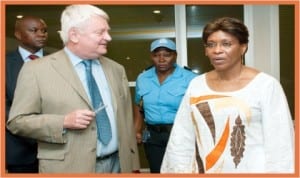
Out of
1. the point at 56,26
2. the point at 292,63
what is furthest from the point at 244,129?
the point at 56,26

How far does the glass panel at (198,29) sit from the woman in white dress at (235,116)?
66.2 inches

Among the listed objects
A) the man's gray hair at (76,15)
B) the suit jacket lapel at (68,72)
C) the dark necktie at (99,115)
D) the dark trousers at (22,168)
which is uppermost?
the man's gray hair at (76,15)

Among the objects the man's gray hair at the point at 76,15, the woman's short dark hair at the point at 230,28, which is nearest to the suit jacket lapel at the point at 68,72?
the man's gray hair at the point at 76,15

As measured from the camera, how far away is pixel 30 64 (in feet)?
5.94

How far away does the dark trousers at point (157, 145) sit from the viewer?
272 cm

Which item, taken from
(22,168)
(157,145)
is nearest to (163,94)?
(157,145)

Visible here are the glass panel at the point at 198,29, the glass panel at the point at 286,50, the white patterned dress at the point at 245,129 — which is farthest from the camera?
the glass panel at the point at 198,29

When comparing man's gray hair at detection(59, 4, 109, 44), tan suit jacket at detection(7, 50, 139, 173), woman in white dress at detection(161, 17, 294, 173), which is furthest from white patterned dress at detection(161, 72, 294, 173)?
man's gray hair at detection(59, 4, 109, 44)

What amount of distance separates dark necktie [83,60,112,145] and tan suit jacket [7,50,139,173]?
36 millimetres

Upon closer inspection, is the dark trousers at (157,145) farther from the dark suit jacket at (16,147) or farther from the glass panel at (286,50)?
the glass panel at (286,50)

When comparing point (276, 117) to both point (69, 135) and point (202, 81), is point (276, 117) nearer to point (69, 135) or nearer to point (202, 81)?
point (202, 81)

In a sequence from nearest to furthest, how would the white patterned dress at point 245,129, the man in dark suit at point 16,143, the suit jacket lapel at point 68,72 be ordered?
the white patterned dress at point 245,129 < the suit jacket lapel at point 68,72 < the man in dark suit at point 16,143

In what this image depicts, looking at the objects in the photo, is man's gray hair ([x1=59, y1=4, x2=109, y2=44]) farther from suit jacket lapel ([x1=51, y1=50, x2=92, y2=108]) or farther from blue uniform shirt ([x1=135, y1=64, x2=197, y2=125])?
blue uniform shirt ([x1=135, y1=64, x2=197, y2=125])

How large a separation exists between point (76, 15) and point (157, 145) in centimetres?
119
